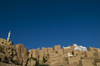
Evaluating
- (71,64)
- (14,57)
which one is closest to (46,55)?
(14,57)

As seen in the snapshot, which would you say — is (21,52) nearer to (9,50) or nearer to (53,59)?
(9,50)

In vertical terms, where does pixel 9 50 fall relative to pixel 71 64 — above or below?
above

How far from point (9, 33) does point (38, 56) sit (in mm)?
26143

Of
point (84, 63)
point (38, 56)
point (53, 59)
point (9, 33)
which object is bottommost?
point (84, 63)

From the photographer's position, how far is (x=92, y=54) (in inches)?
1254

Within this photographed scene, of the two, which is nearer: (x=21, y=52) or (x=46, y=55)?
(x=21, y=52)

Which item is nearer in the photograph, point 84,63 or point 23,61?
point 84,63

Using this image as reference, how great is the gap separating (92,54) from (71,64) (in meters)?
9.13

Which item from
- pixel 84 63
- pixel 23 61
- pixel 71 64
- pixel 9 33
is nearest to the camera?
pixel 84 63

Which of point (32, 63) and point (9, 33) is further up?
point (9, 33)

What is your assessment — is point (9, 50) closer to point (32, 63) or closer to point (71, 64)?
point (32, 63)

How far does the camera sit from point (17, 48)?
132 feet

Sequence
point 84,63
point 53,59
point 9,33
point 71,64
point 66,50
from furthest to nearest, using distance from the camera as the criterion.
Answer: point 9,33, point 66,50, point 53,59, point 71,64, point 84,63

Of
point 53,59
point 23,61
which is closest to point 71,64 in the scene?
point 53,59
